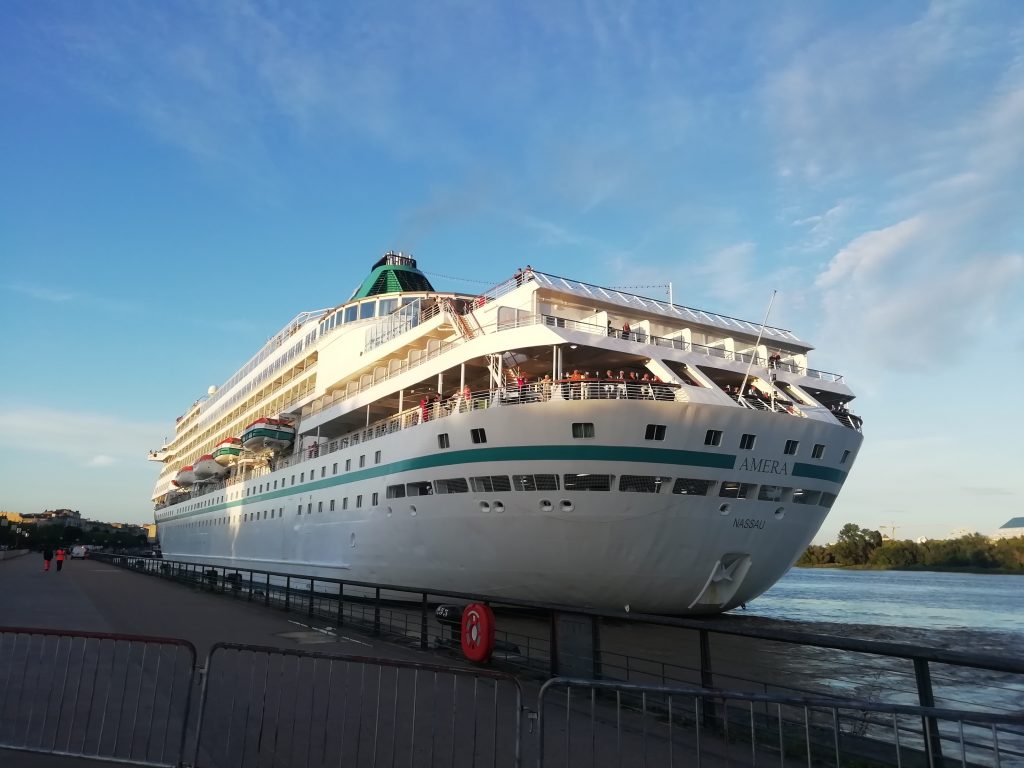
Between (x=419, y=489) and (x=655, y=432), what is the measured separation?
7433 mm

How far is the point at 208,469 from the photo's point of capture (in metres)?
44.7

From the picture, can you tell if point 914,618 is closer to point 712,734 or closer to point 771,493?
point 771,493

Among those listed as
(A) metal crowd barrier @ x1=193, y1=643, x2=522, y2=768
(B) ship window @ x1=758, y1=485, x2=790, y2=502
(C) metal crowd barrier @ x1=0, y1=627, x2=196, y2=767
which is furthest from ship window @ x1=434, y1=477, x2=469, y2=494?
(C) metal crowd barrier @ x1=0, y1=627, x2=196, y2=767

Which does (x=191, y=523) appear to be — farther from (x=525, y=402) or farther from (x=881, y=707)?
(x=881, y=707)

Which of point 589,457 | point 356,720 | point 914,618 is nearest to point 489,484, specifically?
point 589,457

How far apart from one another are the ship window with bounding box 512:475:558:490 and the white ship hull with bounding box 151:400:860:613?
0.47ft

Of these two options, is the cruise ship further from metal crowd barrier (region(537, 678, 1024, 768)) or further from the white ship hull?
metal crowd barrier (region(537, 678, 1024, 768))

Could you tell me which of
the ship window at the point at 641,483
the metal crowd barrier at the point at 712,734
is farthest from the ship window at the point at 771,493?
the metal crowd barrier at the point at 712,734

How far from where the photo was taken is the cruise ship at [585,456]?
16.5 m

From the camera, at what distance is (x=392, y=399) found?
2536cm

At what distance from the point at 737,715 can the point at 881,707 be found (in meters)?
2.98

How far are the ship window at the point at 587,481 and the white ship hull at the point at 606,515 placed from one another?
14 centimetres

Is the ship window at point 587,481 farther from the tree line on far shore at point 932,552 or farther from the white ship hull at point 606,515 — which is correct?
the tree line on far shore at point 932,552

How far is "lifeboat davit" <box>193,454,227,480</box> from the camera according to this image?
44656 millimetres
